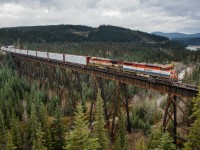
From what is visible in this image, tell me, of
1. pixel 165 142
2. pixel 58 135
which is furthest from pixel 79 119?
pixel 58 135

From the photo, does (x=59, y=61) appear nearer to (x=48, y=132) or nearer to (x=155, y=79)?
(x=48, y=132)

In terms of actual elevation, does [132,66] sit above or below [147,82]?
above

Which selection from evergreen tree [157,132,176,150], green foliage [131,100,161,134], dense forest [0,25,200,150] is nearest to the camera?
evergreen tree [157,132,176,150]

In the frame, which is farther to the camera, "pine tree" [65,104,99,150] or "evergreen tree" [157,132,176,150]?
"evergreen tree" [157,132,176,150]

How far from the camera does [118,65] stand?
3681 cm

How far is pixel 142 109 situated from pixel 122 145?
20.0 metres

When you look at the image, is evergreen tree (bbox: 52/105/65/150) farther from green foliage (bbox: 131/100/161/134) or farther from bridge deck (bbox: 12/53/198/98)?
green foliage (bbox: 131/100/161/134)

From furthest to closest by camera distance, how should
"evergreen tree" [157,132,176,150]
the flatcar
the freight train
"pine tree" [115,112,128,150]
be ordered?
"pine tree" [115,112,128,150] < the freight train < the flatcar < "evergreen tree" [157,132,176,150]

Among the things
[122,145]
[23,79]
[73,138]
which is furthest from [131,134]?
[23,79]

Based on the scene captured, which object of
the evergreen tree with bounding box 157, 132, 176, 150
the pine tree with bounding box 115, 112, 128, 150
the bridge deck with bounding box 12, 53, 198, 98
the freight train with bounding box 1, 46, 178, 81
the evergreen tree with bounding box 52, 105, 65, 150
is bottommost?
the evergreen tree with bounding box 52, 105, 65, 150

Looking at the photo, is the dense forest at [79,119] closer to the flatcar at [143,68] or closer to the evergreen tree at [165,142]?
the evergreen tree at [165,142]

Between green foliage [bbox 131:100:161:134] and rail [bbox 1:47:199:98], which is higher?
rail [bbox 1:47:199:98]

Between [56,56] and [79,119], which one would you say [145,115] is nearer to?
[56,56]

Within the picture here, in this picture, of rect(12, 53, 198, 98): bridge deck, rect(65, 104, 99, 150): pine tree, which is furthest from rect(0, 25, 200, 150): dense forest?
rect(12, 53, 198, 98): bridge deck
